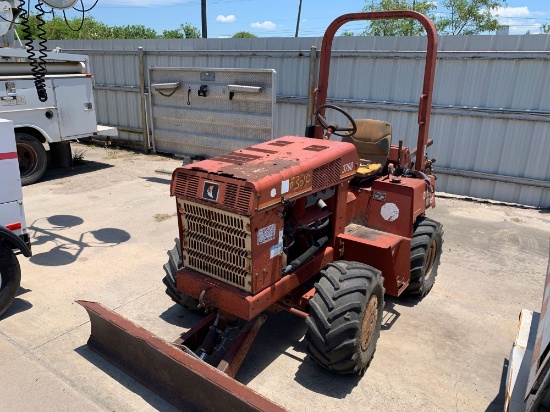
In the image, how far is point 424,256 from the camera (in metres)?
4.56

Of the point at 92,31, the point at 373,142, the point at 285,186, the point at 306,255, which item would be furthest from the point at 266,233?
the point at 92,31

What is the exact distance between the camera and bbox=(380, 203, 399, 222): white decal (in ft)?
14.9

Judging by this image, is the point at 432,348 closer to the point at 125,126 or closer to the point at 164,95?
the point at 164,95

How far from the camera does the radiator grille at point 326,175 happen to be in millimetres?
3564

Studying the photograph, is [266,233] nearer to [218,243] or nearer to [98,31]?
[218,243]

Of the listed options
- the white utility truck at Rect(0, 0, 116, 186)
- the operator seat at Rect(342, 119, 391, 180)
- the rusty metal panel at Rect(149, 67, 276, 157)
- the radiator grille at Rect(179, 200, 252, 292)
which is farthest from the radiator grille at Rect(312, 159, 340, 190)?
the white utility truck at Rect(0, 0, 116, 186)

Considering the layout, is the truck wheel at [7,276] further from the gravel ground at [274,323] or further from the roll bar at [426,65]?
the roll bar at [426,65]

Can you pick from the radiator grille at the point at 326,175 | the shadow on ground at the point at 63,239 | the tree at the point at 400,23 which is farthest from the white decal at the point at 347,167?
the tree at the point at 400,23

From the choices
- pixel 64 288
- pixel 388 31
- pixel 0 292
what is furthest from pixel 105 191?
pixel 388 31

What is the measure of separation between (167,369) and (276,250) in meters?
1.10

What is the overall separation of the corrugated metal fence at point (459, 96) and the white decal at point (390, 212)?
14.6 ft

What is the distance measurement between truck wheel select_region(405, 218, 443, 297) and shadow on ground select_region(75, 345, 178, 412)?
2609 millimetres

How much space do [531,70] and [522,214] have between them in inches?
93.0

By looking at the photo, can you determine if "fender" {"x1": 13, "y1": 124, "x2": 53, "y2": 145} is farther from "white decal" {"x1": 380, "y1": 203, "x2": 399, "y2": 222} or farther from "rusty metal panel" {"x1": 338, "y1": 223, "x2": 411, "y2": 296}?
"white decal" {"x1": 380, "y1": 203, "x2": 399, "y2": 222}
